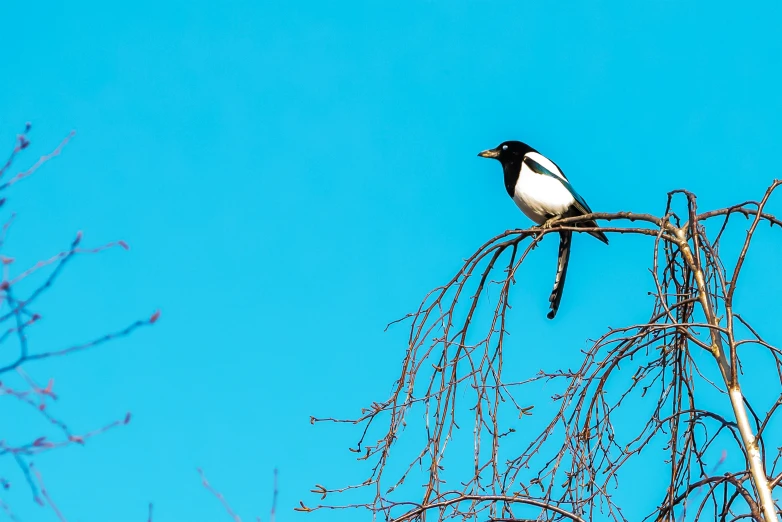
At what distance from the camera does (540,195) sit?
441 centimetres

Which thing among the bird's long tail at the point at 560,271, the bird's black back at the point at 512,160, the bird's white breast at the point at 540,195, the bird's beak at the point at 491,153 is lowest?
the bird's long tail at the point at 560,271

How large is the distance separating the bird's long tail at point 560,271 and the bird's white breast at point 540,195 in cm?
20

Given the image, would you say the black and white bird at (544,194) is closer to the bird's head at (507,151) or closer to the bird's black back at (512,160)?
the bird's black back at (512,160)

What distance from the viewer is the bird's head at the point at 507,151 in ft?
16.0

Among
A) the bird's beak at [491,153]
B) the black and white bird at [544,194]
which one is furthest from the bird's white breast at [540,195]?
the bird's beak at [491,153]

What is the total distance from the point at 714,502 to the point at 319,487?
0.97m

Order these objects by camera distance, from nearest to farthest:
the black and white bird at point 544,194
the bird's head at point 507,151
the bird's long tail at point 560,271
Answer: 1. the bird's long tail at point 560,271
2. the black and white bird at point 544,194
3. the bird's head at point 507,151

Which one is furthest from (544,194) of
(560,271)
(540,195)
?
(560,271)

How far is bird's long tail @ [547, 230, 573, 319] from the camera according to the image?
3.91 meters

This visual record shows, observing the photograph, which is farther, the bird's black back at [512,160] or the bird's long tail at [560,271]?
the bird's black back at [512,160]

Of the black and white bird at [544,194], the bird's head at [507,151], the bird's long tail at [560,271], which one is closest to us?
the bird's long tail at [560,271]

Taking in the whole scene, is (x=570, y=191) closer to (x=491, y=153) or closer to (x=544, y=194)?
(x=544, y=194)

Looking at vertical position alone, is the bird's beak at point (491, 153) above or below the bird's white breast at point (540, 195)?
above

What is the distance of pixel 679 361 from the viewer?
101 inches
